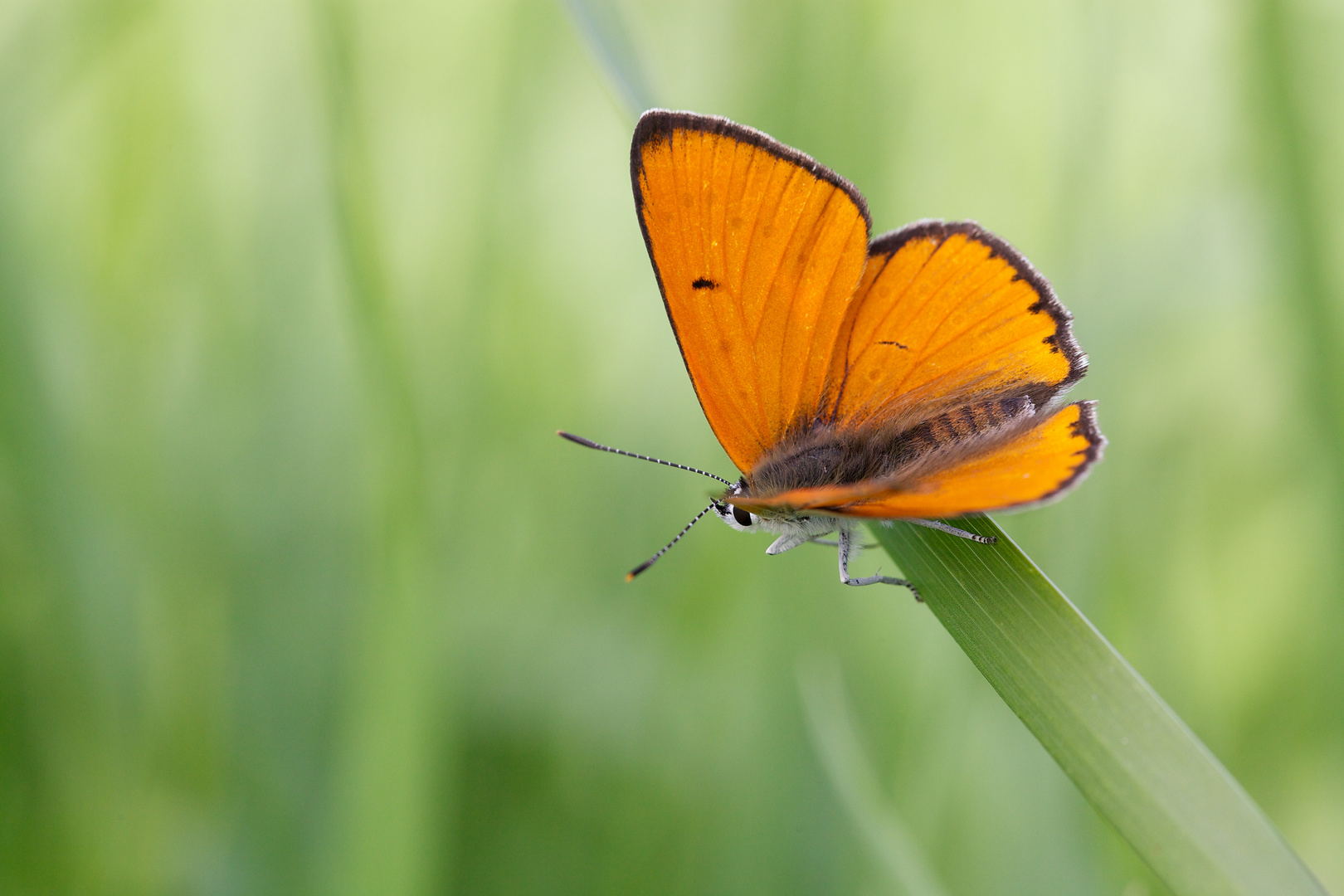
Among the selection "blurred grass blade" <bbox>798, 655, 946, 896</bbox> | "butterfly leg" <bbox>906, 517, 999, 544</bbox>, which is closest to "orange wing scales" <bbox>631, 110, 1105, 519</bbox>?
"butterfly leg" <bbox>906, 517, 999, 544</bbox>

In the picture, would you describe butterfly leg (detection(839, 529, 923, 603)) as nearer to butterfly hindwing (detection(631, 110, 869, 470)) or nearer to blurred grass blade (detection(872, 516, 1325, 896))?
butterfly hindwing (detection(631, 110, 869, 470))

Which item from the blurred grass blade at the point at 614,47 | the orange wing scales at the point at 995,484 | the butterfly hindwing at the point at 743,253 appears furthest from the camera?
the butterfly hindwing at the point at 743,253

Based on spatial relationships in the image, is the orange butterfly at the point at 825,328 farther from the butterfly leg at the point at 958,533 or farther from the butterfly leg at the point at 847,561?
the butterfly leg at the point at 958,533

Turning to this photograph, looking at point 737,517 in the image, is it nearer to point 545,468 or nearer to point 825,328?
point 825,328

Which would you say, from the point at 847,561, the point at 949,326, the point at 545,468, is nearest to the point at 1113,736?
the point at 847,561

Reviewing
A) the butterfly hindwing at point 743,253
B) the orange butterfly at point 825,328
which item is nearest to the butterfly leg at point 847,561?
the orange butterfly at point 825,328
